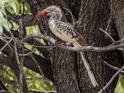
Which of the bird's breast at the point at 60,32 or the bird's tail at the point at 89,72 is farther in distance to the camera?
the bird's tail at the point at 89,72

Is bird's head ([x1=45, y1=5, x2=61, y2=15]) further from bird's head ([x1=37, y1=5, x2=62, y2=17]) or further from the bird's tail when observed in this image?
the bird's tail

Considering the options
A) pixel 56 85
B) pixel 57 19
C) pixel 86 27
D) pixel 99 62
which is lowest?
pixel 56 85

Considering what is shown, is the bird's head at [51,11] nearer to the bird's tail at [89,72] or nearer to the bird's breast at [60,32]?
the bird's breast at [60,32]

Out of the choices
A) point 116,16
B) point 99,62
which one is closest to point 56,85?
point 99,62

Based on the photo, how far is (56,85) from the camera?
3.40 metres

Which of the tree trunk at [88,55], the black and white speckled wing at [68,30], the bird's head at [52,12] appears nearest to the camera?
the black and white speckled wing at [68,30]

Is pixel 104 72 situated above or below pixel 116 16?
below

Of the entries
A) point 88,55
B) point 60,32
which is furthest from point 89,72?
point 60,32

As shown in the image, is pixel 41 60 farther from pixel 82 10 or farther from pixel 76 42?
pixel 76 42

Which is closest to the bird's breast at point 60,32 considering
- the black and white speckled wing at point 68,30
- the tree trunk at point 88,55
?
the black and white speckled wing at point 68,30

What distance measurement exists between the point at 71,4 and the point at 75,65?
1.54ft

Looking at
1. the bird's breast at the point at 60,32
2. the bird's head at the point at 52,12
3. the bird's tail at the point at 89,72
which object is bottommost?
the bird's tail at the point at 89,72

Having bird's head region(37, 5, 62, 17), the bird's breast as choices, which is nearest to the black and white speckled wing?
the bird's breast

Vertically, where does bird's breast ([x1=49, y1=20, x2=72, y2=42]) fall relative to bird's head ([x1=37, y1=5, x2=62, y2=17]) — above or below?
below
